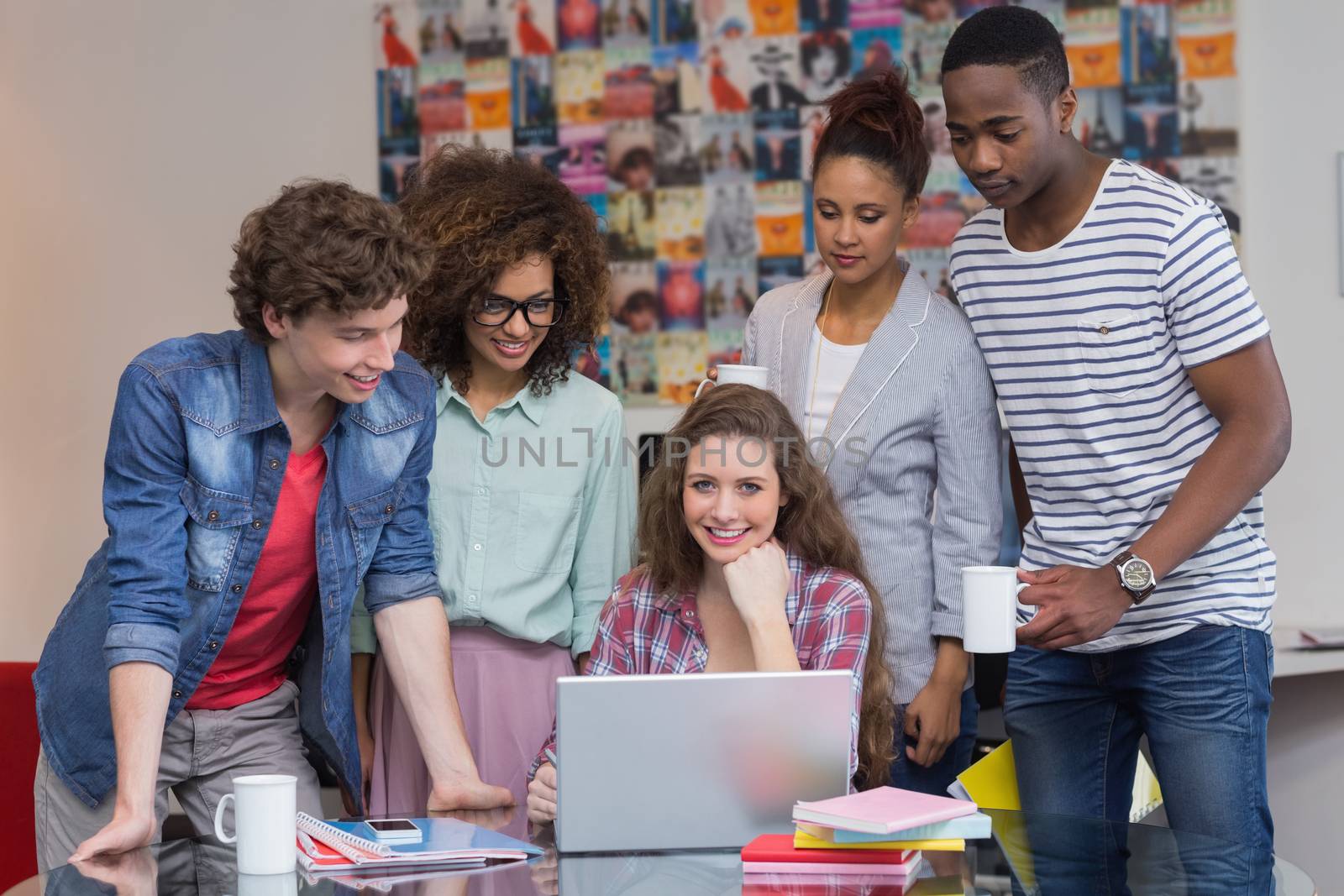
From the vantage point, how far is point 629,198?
3.61 meters

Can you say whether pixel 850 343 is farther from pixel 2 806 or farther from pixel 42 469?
pixel 42 469

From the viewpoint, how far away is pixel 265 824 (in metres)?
1.46

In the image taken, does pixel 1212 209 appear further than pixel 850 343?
No

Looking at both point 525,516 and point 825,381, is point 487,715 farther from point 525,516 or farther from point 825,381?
point 825,381

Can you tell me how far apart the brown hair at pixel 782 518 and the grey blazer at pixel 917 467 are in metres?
0.06

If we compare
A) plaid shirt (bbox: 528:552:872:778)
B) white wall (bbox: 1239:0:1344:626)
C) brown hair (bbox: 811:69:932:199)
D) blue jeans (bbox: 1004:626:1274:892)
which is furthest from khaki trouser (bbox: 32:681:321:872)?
white wall (bbox: 1239:0:1344:626)

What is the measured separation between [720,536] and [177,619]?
0.77 meters

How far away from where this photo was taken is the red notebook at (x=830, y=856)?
4.66 feet

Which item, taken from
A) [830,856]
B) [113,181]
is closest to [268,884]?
[830,856]

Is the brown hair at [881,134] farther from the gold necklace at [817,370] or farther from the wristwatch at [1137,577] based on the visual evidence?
the wristwatch at [1137,577]

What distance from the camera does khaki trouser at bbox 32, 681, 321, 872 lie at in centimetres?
189

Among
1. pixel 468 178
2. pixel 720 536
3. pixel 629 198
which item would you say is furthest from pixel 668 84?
pixel 720 536

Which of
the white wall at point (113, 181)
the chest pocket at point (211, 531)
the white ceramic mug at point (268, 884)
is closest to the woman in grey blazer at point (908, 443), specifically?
the chest pocket at point (211, 531)

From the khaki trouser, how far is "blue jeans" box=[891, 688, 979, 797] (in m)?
0.87
